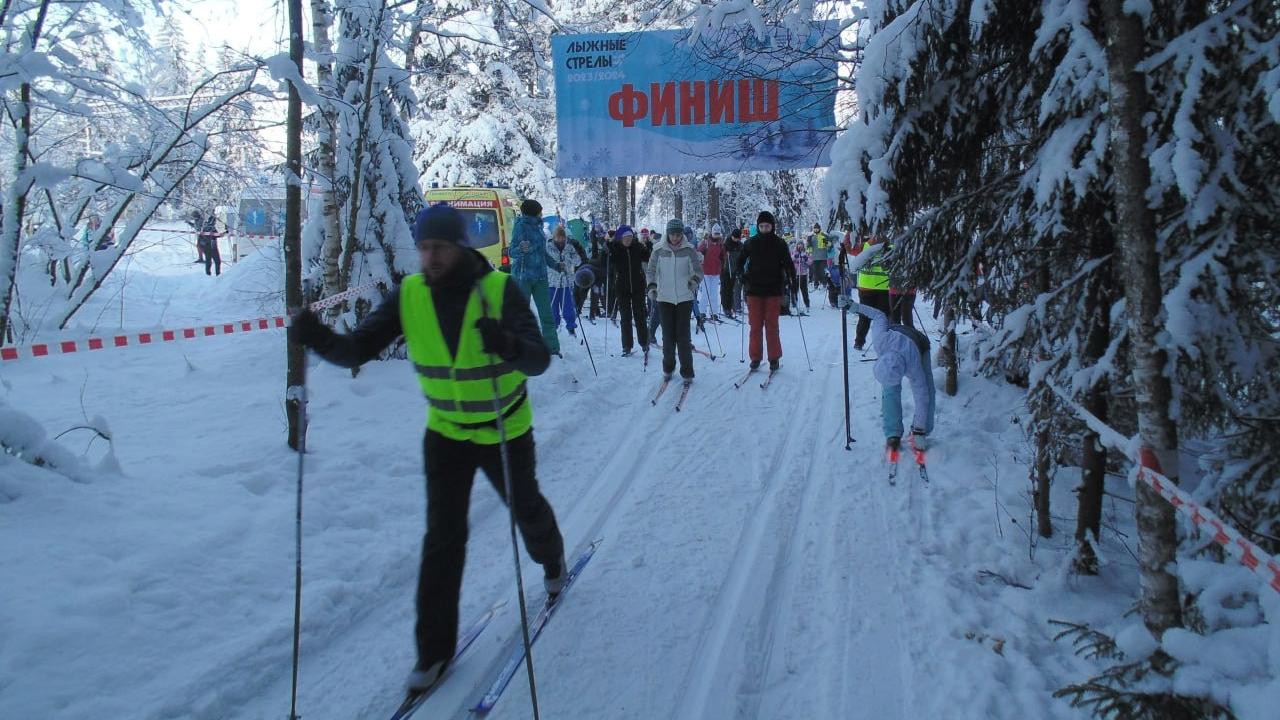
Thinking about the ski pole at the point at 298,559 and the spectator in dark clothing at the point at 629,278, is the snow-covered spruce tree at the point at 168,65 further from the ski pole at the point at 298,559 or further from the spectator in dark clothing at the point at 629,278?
the spectator in dark clothing at the point at 629,278

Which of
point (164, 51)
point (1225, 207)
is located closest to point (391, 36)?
point (164, 51)

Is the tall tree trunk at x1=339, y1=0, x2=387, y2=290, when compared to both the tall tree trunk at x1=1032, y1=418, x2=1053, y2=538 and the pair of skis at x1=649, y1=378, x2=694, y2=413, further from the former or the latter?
the tall tree trunk at x1=1032, y1=418, x2=1053, y2=538

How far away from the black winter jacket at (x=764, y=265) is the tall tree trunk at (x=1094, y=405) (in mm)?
5488

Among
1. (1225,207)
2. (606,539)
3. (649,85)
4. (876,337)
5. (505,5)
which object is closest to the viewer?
(1225,207)

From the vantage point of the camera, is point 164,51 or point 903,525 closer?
point 903,525

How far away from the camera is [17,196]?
4898mm

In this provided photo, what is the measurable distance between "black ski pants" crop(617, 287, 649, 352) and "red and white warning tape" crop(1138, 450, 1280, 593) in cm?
830

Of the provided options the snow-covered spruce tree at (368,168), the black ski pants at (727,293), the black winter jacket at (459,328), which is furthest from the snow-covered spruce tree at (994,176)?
the black ski pants at (727,293)

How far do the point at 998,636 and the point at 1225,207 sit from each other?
218 cm

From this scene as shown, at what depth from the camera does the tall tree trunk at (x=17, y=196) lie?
488cm

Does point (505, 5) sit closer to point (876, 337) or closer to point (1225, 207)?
point (876, 337)

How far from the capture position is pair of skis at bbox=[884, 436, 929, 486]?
5.66 meters

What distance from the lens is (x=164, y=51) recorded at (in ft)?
21.2

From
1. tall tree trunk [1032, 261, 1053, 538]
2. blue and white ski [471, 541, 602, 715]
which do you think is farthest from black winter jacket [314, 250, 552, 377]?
tall tree trunk [1032, 261, 1053, 538]
